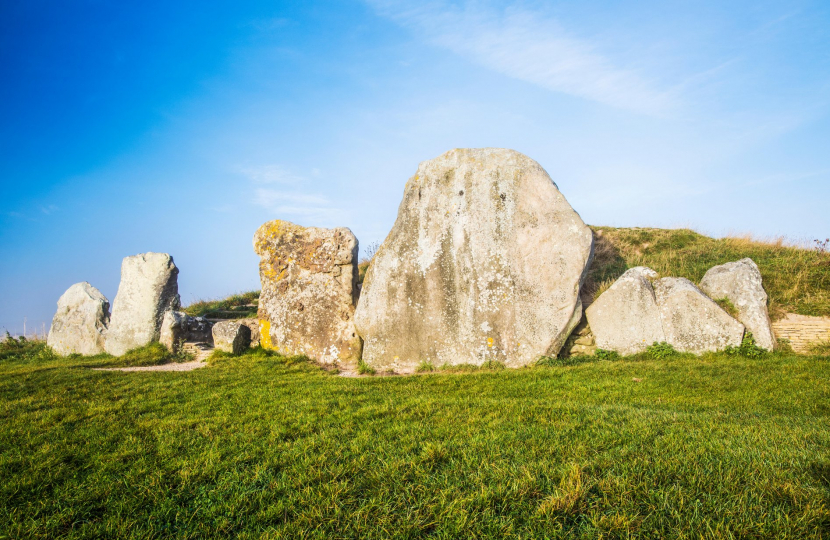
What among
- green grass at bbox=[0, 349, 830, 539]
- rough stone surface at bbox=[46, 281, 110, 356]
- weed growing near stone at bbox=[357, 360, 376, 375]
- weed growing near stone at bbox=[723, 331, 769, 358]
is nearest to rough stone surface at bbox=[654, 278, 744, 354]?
weed growing near stone at bbox=[723, 331, 769, 358]

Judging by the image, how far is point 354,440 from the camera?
14.7 ft

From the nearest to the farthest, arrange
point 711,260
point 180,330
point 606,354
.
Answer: point 606,354 < point 180,330 < point 711,260

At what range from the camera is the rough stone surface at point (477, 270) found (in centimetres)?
955

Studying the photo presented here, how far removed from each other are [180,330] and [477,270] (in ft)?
27.2

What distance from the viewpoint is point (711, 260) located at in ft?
43.2

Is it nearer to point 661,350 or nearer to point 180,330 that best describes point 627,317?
point 661,350

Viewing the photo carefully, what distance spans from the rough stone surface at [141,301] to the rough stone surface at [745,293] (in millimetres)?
14105

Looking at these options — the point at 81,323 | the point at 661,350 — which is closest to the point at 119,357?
the point at 81,323

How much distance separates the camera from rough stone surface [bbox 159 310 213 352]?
473 inches

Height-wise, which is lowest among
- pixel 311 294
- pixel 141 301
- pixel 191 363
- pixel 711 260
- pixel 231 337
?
pixel 191 363

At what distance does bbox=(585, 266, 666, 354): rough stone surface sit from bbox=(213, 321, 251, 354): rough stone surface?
8.51 m

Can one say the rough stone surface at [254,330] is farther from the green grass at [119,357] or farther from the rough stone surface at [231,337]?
the green grass at [119,357]

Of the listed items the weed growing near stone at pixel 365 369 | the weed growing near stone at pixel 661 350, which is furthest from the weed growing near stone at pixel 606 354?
the weed growing near stone at pixel 365 369

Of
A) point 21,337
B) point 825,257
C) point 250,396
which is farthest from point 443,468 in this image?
point 21,337
